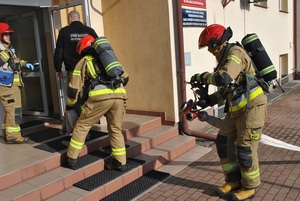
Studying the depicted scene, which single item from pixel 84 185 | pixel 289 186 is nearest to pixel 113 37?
pixel 84 185

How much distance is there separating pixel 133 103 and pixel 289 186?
11.8 ft

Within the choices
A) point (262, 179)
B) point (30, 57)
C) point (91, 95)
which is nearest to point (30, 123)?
point (30, 57)

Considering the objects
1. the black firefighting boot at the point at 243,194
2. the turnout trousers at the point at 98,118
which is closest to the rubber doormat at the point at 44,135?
the turnout trousers at the point at 98,118

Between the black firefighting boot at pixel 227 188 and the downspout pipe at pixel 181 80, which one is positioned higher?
the downspout pipe at pixel 181 80

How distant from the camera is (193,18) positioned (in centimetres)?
642

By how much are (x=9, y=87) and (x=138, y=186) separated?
251cm

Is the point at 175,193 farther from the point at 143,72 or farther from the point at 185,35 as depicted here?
the point at 185,35

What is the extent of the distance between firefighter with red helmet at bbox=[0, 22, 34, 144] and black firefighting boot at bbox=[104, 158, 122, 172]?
151cm

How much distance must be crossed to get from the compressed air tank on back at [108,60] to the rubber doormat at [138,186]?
4.99 feet

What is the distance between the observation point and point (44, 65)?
261 inches

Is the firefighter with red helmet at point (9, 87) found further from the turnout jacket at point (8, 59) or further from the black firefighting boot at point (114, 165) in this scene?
the black firefighting boot at point (114, 165)

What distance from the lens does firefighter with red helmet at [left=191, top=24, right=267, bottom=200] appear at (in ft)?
11.4

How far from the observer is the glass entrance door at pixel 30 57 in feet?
21.1

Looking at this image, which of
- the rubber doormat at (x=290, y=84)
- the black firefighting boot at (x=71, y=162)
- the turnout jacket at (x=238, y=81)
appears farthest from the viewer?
the rubber doormat at (x=290, y=84)
